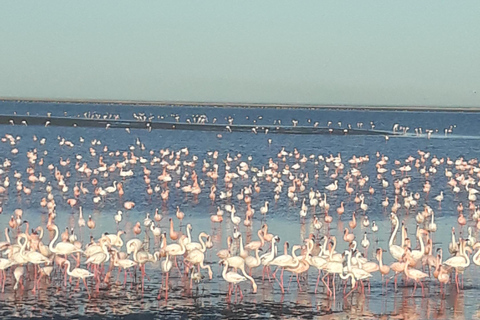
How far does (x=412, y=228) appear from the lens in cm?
2531

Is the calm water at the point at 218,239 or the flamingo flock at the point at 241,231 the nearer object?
the calm water at the point at 218,239

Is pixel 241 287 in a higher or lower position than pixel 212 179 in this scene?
lower

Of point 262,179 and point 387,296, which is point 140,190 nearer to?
point 262,179

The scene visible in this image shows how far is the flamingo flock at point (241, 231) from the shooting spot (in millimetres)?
17219

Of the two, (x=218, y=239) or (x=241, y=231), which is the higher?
(x=241, y=231)

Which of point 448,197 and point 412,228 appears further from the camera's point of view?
point 448,197

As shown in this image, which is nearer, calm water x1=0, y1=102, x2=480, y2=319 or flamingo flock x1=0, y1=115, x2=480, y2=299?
calm water x1=0, y1=102, x2=480, y2=319

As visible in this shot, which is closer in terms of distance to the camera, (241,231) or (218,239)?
(218,239)

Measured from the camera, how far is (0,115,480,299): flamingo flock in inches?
678

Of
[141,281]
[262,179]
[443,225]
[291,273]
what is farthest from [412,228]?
[262,179]

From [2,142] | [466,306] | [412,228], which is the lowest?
[466,306]

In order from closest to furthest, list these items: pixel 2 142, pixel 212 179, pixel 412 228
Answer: pixel 412 228, pixel 212 179, pixel 2 142

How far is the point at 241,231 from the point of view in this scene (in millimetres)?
24531

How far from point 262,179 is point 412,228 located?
42.2 feet
